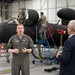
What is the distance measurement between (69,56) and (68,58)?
0.04 m

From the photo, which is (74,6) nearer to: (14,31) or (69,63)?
(14,31)

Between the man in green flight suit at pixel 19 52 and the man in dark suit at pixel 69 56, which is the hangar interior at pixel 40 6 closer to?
the man in green flight suit at pixel 19 52

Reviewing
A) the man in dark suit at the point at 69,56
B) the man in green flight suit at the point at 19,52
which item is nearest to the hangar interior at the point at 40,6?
the man in green flight suit at the point at 19,52

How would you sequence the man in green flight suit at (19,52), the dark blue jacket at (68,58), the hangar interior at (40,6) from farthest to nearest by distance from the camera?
the hangar interior at (40,6)
the man in green flight suit at (19,52)
the dark blue jacket at (68,58)

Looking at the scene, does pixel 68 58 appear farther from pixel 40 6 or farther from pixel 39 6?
pixel 39 6

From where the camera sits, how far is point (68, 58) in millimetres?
3441

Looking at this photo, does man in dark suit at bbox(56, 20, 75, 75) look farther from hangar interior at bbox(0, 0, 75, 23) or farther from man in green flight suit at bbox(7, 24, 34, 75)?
hangar interior at bbox(0, 0, 75, 23)

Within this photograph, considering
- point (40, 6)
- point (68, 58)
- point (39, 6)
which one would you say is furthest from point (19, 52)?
point (39, 6)

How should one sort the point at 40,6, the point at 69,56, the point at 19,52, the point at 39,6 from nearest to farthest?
the point at 69,56 < the point at 19,52 < the point at 40,6 < the point at 39,6

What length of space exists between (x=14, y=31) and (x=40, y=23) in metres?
Answer: 1.57

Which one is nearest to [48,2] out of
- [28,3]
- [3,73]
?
[28,3]

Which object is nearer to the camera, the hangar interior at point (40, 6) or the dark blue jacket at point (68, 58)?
the dark blue jacket at point (68, 58)

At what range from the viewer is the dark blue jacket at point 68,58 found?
11.3 feet

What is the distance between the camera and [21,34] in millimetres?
5117
